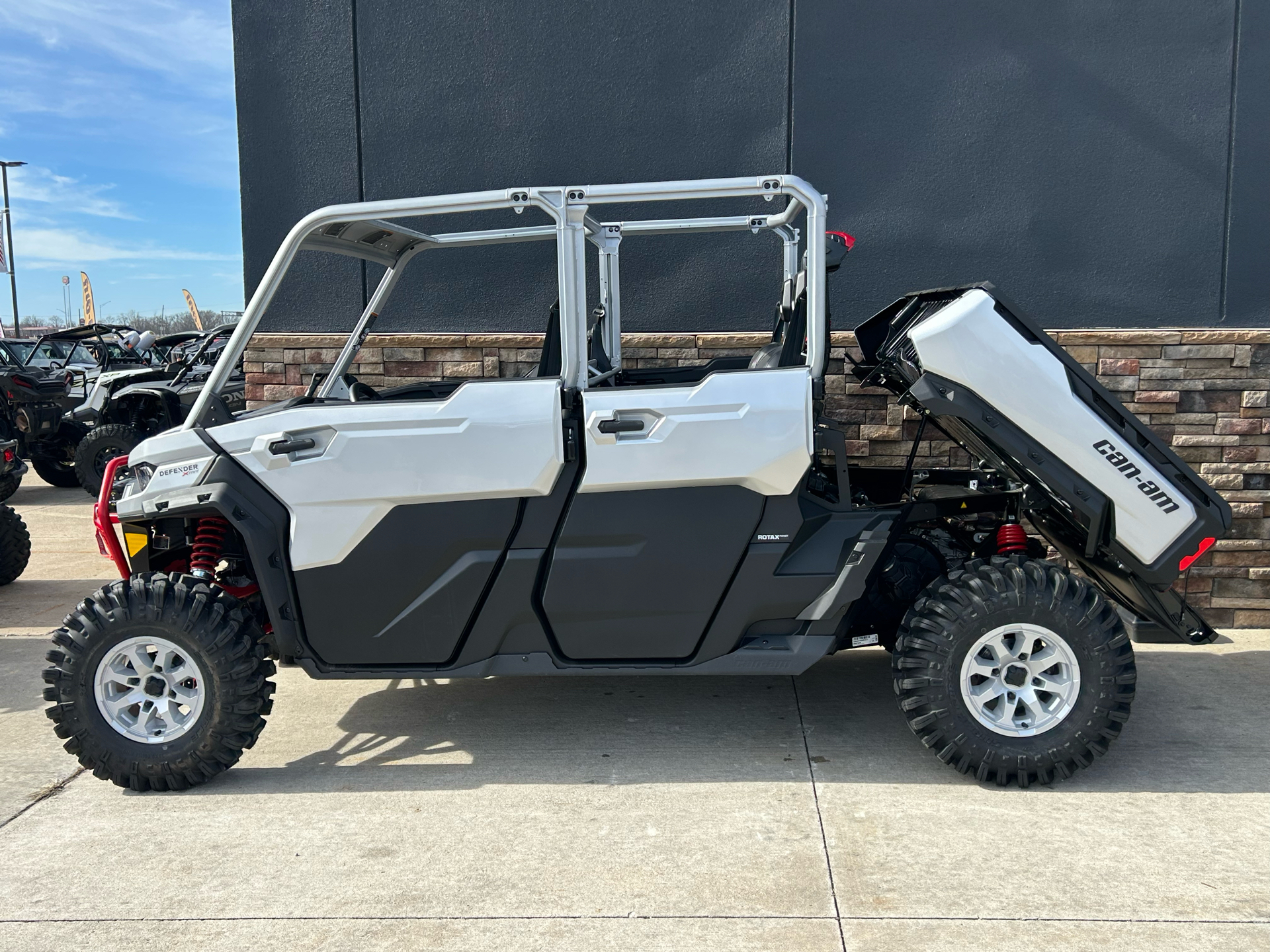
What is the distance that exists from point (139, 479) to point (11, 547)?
3849 mm

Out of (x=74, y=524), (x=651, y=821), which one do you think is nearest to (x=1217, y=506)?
(x=651, y=821)

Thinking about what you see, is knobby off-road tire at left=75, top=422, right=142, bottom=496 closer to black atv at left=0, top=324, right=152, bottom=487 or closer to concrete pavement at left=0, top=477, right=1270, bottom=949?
black atv at left=0, top=324, right=152, bottom=487

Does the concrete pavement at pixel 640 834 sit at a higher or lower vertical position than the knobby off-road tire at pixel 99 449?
lower

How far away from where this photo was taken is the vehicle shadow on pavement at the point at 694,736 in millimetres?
3889

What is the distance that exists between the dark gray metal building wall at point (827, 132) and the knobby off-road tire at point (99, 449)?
5.61m

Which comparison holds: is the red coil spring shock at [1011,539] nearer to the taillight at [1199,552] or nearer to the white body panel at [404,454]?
the taillight at [1199,552]

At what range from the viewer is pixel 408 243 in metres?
4.77

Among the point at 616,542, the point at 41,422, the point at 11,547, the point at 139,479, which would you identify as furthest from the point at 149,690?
the point at 41,422

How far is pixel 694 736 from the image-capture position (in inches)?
169

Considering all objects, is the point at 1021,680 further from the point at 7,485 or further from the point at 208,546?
the point at 7,485

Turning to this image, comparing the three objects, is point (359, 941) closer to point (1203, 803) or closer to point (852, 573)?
point (852, 573)

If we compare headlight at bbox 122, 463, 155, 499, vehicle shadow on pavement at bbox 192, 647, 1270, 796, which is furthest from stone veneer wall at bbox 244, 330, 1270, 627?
headlight at bbox 122, 463, 155, 499

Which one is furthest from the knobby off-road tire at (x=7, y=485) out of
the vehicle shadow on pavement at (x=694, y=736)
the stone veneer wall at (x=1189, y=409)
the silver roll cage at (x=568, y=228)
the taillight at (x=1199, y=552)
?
the taillight at (x=1199, y=552)

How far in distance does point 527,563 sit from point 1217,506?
2.60m
